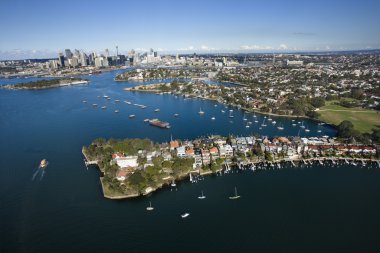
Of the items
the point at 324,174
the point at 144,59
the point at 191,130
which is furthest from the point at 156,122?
the point at 144,59

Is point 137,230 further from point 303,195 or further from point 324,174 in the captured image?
point 324,174

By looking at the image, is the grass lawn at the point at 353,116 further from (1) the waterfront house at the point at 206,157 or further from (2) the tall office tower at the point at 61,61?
(2) the tall office tower at the point at 61,61

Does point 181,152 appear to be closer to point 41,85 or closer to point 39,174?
point 39,174

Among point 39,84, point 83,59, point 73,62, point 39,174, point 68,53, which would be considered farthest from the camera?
point 68,53

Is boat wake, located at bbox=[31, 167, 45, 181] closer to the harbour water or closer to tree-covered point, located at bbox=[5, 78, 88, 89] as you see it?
the harbour water

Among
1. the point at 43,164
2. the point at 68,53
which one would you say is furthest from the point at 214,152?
the point at 68,53

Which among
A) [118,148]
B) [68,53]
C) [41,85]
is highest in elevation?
[68,53]
